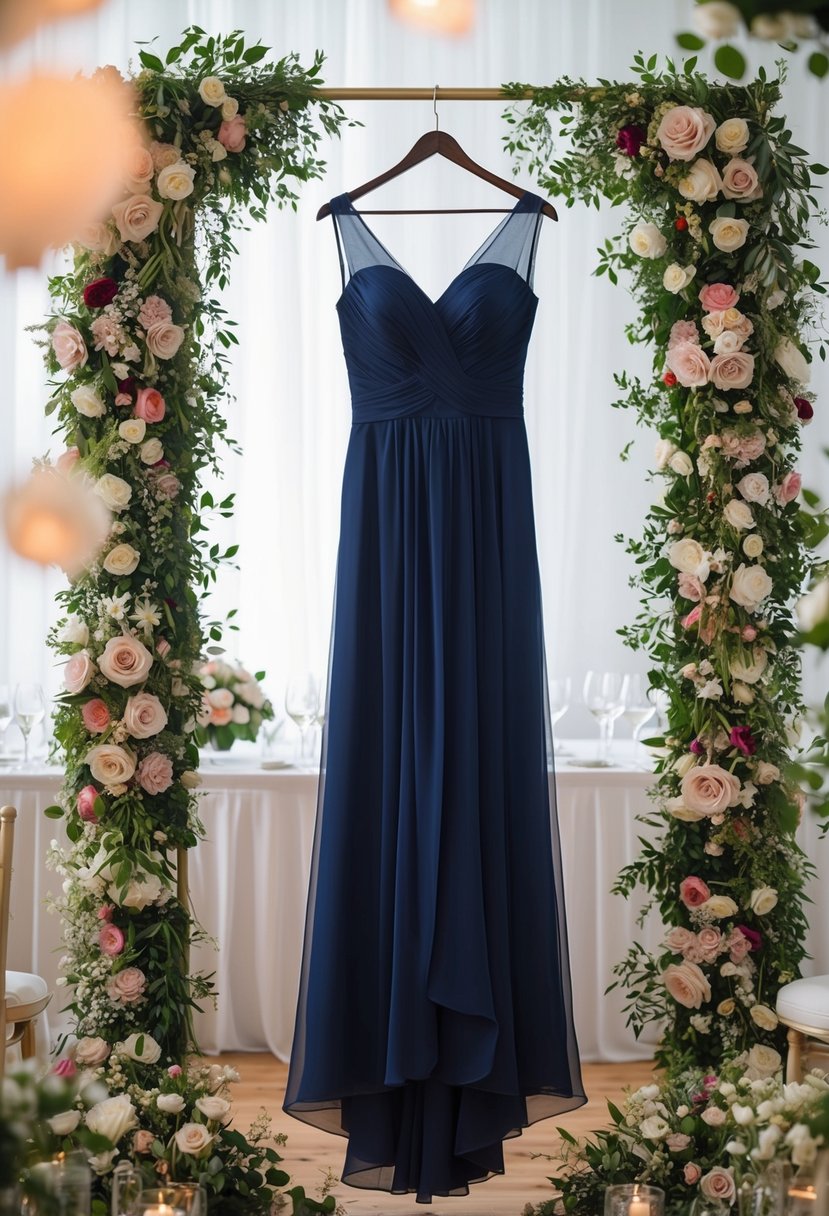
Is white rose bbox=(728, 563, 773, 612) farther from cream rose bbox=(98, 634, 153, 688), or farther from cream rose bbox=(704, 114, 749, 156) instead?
cream rose bbox=(98, 634, 153, 688)

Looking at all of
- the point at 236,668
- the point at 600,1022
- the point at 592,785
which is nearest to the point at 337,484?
the point at 236,668

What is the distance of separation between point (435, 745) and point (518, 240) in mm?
1009

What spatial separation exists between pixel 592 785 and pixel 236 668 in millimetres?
1188

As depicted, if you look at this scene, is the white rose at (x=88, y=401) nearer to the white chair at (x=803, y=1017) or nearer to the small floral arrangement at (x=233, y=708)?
the small floral arrangement at (x=233, y=708)

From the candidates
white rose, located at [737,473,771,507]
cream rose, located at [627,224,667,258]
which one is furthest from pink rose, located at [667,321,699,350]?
white rose, located at [737,473,771,507]

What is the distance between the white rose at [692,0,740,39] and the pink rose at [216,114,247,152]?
68.5 inches

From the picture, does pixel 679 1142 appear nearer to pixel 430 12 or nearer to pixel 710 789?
pixel 710 789

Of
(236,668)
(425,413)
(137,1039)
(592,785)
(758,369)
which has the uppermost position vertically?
(758,369)

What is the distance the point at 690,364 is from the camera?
2.63m

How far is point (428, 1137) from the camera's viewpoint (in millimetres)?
2322

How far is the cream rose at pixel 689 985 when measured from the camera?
2.65 m

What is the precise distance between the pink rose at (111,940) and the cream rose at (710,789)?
48.8 inches

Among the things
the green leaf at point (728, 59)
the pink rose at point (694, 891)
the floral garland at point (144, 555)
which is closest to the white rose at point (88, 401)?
the floral garland at point (144, 555)

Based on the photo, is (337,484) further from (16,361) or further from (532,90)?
(532,90)
